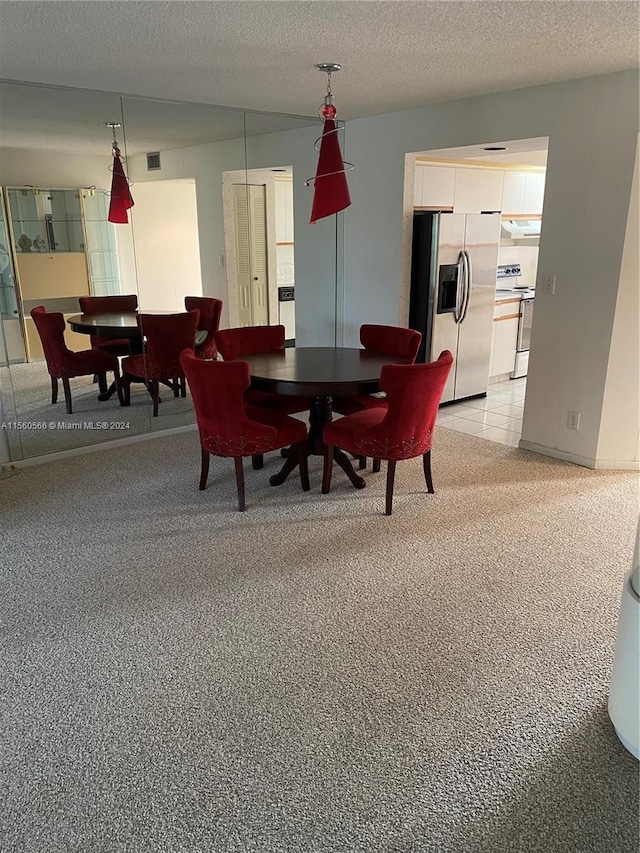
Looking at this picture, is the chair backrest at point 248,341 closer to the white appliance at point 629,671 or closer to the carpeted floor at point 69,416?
the carpeted floor at point 69,416

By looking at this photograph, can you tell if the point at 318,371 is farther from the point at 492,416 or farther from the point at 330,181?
the point at 492,416

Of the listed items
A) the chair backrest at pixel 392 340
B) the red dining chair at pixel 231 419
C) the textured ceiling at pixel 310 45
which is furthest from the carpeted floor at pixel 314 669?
the textured ceiling at pixel 310 45

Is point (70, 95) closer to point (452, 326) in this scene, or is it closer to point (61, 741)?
point (452, 326)

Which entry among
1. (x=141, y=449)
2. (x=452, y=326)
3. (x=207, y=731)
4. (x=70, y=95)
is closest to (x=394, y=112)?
(x=452, y=326)

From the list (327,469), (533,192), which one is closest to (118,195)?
(327,469)

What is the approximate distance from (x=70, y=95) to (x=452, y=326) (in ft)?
11.2

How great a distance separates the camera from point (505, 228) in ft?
21.5

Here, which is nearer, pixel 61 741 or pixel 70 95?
pixel 61 741

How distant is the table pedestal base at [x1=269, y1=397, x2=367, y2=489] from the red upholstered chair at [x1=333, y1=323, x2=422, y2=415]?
14 centimetres

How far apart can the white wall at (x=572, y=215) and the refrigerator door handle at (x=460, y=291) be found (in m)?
0.88

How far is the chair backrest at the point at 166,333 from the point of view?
4734 mm

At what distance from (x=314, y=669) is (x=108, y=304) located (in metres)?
3.15

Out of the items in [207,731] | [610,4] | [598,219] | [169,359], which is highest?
[610,4]

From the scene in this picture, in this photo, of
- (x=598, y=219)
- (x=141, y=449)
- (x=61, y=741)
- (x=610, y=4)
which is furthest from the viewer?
(x=141, y=449)
